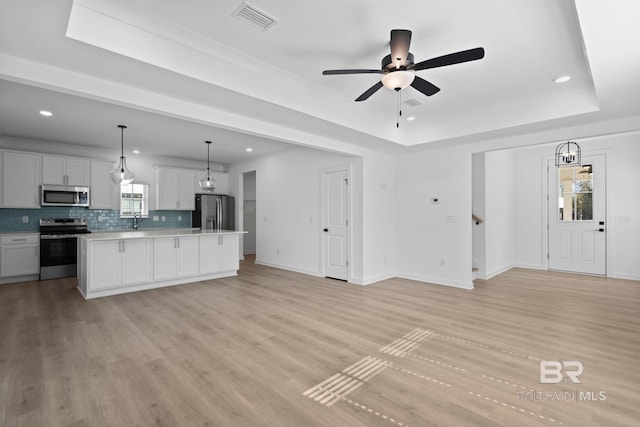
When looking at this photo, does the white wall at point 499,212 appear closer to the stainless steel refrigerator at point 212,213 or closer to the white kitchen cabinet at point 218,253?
the white kitchen cabinet at point 218,253

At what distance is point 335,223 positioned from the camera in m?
6.00

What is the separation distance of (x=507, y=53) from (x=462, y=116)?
6.03 feet

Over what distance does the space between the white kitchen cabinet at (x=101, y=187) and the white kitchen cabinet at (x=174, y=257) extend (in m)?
2.55

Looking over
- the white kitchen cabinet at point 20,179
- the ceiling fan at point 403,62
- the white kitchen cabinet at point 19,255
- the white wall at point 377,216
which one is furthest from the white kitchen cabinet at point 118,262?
the ceiling fan at point 403,62

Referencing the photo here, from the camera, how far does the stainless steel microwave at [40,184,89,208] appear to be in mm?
5984

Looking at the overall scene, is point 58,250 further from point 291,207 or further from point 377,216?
point 377,216

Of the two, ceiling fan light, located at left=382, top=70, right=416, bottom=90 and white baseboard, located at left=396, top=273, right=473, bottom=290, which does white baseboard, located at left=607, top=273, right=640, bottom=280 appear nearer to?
white baseboard, located at left=396, top=273, right=473, bottom=290

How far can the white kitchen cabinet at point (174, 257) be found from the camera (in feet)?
17.0

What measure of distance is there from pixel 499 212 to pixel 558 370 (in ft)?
15.5

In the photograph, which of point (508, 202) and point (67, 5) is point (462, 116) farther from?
point (67, 5)

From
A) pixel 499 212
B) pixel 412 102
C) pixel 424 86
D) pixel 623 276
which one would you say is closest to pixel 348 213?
pixel 412 102

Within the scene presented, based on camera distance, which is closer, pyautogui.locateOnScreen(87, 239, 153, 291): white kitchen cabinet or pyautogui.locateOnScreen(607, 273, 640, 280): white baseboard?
pyautogui.locateOnScreen(87, 239, 153, 291): white kitchen cabinet

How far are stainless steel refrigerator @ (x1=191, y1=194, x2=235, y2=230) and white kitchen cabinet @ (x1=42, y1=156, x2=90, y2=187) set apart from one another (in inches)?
95.9

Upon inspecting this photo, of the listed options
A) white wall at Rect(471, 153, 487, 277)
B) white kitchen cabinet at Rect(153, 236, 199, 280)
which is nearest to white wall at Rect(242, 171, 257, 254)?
white kitchen cabinet at Rect(153, 236, 199, 280)
